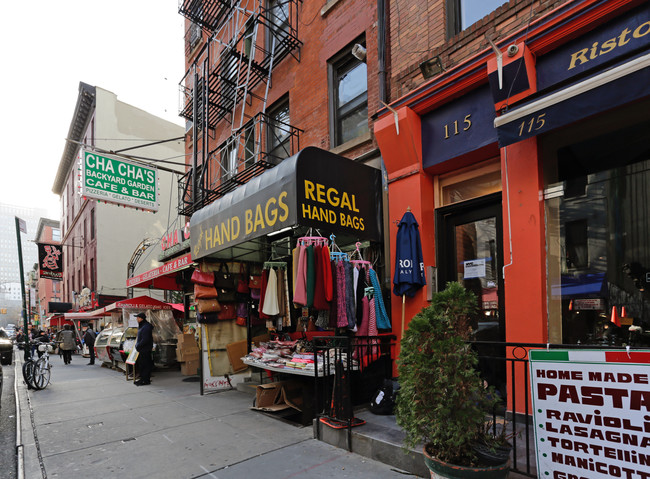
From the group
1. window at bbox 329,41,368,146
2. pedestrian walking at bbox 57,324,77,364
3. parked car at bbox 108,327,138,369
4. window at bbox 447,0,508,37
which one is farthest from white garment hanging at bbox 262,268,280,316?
pedestrian walking at bbox 57,324,77,364

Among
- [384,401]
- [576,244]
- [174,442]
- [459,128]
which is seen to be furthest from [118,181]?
[576,244]

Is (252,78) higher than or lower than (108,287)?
higher

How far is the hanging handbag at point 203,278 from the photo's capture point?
8.68 metres

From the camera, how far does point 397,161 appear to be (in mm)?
6758

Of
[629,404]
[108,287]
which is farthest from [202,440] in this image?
[108,287]

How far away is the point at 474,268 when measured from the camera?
6066 mm

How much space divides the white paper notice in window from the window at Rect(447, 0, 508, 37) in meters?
3.68

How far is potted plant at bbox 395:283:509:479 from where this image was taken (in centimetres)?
312

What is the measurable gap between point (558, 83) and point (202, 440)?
6687 mm

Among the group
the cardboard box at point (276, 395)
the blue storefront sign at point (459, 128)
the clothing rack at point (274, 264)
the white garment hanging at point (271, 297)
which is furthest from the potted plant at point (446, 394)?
the clothing rack at point (274, 264)

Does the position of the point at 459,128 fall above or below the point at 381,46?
below

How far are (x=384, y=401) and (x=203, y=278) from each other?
488 centimetres

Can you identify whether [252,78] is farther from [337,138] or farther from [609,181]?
[609,181]

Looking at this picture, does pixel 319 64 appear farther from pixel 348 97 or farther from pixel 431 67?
pixel 431 67
